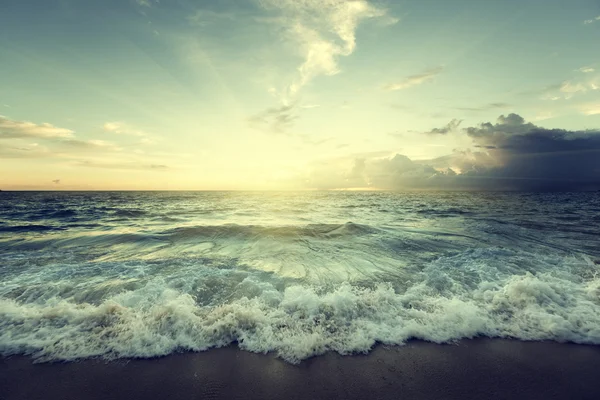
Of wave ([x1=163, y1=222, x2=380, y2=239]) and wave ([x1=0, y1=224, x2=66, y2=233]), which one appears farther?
wave ([x1=0, y1=224, x2=66, y2=233])

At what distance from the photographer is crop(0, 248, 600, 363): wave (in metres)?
5.10

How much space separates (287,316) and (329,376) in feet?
6.07

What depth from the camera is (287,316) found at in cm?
603

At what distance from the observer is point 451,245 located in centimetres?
1370

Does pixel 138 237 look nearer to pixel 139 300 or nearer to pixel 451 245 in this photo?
pixel 139 300

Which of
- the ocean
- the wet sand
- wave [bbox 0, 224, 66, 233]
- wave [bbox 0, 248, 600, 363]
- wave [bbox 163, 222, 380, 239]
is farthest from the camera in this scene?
wave [bbox 0, 224, 66, 233]

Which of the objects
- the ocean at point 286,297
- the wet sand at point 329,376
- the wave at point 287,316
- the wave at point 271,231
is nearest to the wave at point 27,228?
the ocean at point 286,297

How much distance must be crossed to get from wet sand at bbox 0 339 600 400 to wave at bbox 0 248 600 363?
29cm

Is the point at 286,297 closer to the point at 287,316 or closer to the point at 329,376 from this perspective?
the point at 287,316

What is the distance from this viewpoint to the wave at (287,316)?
510cm

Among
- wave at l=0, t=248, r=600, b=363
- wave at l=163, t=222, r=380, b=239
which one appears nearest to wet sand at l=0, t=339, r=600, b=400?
wave at l=0, t=248, r=600, b=363

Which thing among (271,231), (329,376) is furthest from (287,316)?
(271,231)

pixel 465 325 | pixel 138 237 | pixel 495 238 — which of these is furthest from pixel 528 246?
pixel 138 237

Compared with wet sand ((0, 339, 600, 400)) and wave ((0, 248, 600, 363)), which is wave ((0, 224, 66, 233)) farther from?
wet sand ((0, 339, 600, 400))
